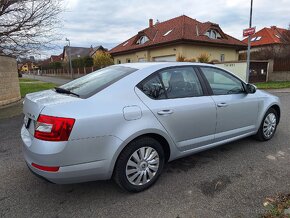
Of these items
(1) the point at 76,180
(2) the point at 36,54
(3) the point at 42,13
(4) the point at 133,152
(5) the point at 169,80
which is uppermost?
(3) the point at 42,13

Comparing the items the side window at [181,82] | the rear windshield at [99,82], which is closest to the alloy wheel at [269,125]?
the side window at [181,82]

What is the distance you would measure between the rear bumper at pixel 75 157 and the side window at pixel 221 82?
72.1 inches

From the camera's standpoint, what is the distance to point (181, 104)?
3.21m

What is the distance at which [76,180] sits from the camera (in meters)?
2.62

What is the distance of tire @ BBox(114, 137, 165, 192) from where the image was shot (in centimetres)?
280

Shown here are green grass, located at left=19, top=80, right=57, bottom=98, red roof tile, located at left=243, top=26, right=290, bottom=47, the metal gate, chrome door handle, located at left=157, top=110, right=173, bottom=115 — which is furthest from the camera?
red roof tile, located at left=243, top=26, right=290, bottom=47

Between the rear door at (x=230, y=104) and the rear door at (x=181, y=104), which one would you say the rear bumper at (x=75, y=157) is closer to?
the rear door at (x=181, y=104)

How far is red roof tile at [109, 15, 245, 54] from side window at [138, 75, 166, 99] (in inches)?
829

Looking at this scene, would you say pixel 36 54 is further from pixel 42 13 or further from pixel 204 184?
pixel 204 184

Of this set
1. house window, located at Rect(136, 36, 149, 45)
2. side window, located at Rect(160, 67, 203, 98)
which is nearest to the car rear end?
side window, located at Rect(160, 67, 203, 98)

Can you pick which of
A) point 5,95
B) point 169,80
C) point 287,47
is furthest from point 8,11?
point 287,47

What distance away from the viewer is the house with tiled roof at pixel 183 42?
24.2 m

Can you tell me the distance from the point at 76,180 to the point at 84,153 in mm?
327

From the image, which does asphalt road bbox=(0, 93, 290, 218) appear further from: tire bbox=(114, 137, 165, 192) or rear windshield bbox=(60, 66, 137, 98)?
rear windshield bbox=(60, 66, 137, 98)
